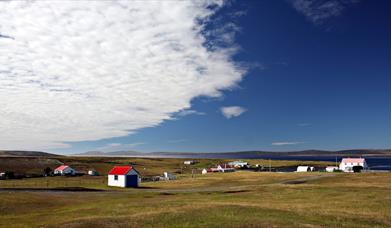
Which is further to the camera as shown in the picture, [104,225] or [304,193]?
[304,193]

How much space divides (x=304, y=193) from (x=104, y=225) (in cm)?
3892

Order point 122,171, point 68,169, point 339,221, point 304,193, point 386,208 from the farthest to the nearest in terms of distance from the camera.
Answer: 1. point 68,169
2. point 122,171
3. point 304,193
4. point 386,208
5. point 339,221

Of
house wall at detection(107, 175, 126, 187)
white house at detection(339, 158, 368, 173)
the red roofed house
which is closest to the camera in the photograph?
the red roofed house

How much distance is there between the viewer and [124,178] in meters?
94.8

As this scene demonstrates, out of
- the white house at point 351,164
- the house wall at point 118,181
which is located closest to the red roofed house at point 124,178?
the house wall at point 118,181

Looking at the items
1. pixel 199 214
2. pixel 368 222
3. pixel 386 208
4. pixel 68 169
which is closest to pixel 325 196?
pixel 386 208

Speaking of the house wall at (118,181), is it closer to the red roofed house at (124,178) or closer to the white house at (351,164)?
the red roofed house at (124,178)

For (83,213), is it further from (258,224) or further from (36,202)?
(258,224)

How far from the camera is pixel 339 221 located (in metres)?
34.2

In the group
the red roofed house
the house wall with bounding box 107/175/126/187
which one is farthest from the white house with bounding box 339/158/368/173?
the house wall with bounding box 107/175/126/187

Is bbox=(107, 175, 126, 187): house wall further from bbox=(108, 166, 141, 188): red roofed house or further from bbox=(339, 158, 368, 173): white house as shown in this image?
bbox=(339, 158, 368, 173): white house

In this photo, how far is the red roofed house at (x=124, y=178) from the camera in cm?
9475

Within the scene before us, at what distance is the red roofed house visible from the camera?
94.8 metres

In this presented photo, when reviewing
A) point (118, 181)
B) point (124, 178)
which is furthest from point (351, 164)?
point (118, 181)
